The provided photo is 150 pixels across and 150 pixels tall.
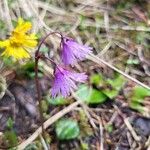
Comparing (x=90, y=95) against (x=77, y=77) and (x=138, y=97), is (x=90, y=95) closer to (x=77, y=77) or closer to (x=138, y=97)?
(x=138, y=97)

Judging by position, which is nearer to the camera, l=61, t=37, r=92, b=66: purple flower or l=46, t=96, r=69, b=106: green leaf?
l=61, t=37, r=92, b=66: purple flower

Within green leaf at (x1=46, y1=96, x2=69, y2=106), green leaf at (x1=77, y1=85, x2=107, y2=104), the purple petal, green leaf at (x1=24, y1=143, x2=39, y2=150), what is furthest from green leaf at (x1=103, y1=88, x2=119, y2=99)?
the purple petal

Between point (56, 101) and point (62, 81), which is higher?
point (62, 81)

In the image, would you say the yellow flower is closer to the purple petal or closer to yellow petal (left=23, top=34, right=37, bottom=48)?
yellow petal (left=23, top=34, right=37, bottom=48)

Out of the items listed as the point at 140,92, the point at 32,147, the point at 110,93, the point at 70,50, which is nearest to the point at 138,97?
the point at 140,92

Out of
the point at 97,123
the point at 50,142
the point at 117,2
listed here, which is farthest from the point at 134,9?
the point at 50,142

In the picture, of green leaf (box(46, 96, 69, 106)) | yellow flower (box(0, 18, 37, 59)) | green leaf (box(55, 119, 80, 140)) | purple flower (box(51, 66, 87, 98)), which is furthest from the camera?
green leaf (box(46, 96, 69, 106))

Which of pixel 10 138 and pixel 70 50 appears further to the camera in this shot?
pixel 10 138
